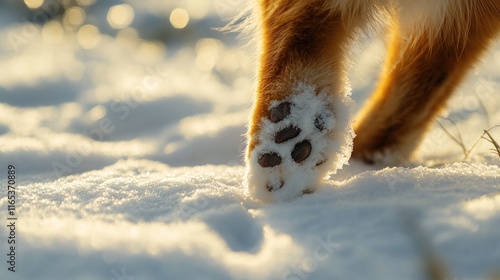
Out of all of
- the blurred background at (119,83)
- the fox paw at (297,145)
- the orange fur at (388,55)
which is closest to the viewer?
the fox paw at (297,145)

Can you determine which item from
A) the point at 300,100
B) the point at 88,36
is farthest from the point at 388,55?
the point at 88,36

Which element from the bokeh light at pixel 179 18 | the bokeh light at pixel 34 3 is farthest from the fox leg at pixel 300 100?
the bokeh light at pixel 34 3

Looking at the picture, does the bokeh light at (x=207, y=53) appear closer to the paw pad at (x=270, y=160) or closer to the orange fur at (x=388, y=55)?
the orange fur at (x=388, y=55)

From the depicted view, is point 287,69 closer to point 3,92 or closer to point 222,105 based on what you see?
point 222,105

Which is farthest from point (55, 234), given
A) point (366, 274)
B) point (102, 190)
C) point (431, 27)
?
point (431, 27)

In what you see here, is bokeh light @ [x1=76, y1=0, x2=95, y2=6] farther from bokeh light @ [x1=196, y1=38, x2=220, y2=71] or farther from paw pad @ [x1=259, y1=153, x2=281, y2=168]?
paw pad @ [x1=259, y1=153, x2=281, y2=168]

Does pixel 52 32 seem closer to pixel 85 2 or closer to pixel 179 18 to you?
pixel 85 2

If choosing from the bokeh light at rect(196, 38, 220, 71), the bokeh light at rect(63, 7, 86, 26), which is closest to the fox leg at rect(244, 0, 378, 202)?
the bokeh light at rect(196, 38, 220, 71)
